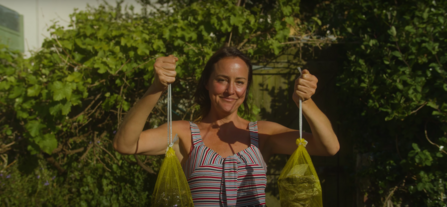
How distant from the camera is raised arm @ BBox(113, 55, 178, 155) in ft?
5.08

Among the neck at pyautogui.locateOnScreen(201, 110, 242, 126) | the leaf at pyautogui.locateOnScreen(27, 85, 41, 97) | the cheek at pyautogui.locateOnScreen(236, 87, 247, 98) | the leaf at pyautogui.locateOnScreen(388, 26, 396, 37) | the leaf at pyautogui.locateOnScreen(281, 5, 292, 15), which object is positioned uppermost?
the leaf at pyautogui.locateOnScreen(281, 5, 292, 15)

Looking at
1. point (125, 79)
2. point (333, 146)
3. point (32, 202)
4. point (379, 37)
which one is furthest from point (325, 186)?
point (32, 202)

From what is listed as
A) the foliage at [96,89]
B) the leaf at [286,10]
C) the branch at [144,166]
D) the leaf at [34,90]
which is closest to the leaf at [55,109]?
the foliage at [96,89]

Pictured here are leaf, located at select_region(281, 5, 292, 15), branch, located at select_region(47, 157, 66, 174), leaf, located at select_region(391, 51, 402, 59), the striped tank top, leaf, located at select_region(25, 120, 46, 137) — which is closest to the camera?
the striped tank top

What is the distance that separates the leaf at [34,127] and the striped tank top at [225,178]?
1.85 m

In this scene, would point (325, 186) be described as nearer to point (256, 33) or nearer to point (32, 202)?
point (256, 33)

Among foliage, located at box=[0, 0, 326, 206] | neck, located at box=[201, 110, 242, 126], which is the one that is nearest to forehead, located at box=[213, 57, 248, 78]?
neck, located at box=[201, 110, 242, 126]

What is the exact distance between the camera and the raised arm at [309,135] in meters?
1.62

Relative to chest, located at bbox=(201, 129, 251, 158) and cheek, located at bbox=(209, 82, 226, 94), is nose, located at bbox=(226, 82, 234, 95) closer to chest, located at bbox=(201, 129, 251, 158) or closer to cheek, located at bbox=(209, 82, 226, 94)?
cheek, located at bbox=(209, 82, 226, 94)

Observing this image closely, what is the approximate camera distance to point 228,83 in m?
1.92

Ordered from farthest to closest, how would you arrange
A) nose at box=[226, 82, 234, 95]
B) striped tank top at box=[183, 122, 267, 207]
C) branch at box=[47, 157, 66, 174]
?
1. branch at box=[47, 157, 66, 174]
2. nose at box=[226, 82, 234, 95]
3. striped tank top at box=[183, 122, 267, 207]

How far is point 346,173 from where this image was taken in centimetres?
378

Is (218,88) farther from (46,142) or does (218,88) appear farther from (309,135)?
(46,142)

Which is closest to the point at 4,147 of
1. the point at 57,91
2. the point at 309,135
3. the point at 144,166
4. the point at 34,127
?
the point at 34,127
